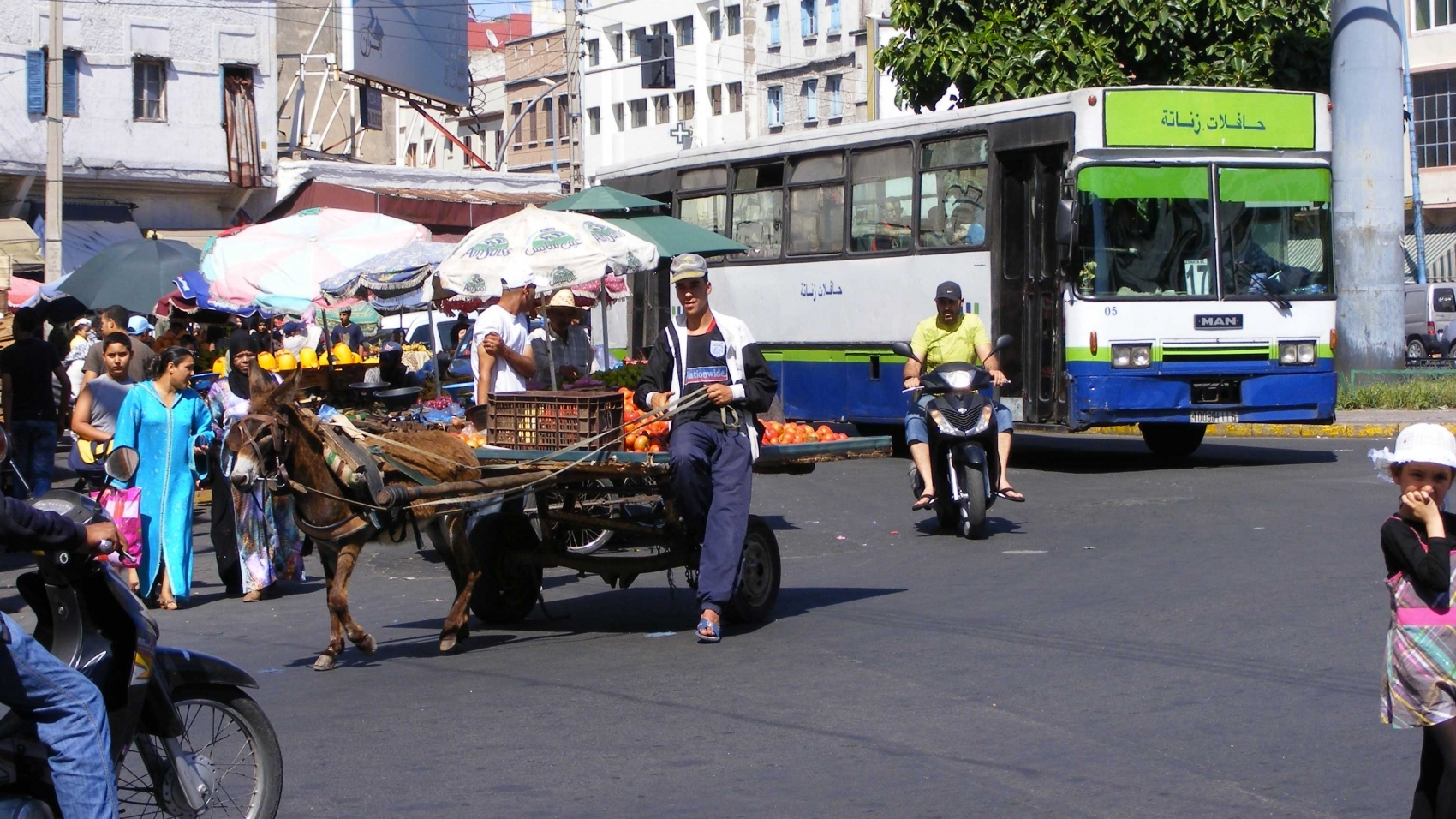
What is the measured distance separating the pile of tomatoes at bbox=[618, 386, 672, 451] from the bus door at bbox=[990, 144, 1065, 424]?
804cm

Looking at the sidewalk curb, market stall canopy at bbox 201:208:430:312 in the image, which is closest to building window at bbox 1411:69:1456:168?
the sidewalk curb

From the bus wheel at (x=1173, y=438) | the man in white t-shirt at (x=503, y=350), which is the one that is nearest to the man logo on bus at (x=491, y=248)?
the man in white t-shirt at (x=503, y=350)

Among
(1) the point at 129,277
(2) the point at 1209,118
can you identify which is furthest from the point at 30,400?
(2) the point at 1209,118

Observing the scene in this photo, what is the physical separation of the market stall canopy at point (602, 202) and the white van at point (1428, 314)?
27.6 m

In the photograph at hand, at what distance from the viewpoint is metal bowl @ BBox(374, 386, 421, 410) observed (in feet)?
34.1

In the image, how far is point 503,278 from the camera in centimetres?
1161

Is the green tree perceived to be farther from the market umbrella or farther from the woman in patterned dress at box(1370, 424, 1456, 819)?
the woman in patterned dress at box(1370, 424, 1456, 819)

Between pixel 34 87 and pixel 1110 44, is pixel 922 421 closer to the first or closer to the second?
pixel 1110 44

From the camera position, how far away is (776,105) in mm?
66188

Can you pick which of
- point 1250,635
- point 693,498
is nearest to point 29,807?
point 693,498

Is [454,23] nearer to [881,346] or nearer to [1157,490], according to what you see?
[881,346]

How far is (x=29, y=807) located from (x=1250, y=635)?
5.76m

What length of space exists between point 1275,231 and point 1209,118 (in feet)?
4.11

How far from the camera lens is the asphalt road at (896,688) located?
566cm
